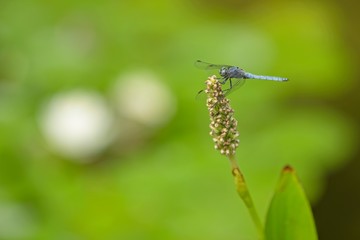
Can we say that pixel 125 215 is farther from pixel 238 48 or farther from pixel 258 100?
pixel 238 48

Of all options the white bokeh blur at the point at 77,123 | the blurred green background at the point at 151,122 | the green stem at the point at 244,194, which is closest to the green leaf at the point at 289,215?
the green stem at the point at 244,194

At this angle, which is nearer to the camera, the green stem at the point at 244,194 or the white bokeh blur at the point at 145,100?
the green stem at the point at 244,194

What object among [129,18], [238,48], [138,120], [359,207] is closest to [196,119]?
[138,120]

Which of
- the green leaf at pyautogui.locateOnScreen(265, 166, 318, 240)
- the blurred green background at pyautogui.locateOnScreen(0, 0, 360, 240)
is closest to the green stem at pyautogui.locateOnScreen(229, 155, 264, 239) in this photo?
the green leaf at pyautogui.locateOnScreen(265, 166, 318, 240)

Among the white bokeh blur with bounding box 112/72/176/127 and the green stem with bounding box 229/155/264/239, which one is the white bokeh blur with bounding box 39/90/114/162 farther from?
the green stem with bounding box 229/155/264/239

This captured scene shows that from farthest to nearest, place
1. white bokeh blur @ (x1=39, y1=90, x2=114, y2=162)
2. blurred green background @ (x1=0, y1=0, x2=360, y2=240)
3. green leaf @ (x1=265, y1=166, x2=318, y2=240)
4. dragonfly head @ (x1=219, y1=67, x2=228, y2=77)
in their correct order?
white bokeh blur @ (x1=39, y1=90, x2=114, y2=162)
blurred green background @ (x1=0, y1=0, x2=360, y2=240)
dragonfly head @ (x1=219, y1=67, x2=228, y2=77)
green leaf @ (x1=265, y1=166, x2=318, y2=240)

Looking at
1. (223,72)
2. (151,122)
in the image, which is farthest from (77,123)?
(223,72)

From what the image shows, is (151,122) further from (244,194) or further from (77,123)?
(244,194)

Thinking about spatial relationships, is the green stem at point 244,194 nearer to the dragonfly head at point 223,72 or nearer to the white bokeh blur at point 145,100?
the dragonfly head at point 223,72
